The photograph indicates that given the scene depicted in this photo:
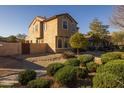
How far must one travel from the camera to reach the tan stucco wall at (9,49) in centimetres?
2645

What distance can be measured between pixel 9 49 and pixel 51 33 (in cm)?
534

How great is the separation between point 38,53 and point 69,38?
4.20 m

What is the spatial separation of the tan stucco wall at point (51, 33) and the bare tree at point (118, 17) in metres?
7.52

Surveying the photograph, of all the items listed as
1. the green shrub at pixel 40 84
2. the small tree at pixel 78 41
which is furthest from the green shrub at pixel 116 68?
the small tree at pixel 78 41

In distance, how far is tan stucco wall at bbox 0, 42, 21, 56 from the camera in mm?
26453

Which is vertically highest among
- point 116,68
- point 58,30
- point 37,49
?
point 58,30

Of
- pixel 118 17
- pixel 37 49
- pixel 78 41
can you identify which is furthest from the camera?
pixel 37 49

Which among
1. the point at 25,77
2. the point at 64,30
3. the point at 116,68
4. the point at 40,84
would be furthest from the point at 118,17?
the point at 40,84

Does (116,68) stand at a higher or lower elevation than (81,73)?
higher

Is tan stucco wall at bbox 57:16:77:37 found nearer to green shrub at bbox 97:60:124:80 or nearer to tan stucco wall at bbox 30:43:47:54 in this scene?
tan stucco wall at bbox 30:43:47:54

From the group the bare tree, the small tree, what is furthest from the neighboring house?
the bare tree

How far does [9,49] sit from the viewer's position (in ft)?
89.4

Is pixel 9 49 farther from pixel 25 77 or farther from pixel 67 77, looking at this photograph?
pixel 67 77
